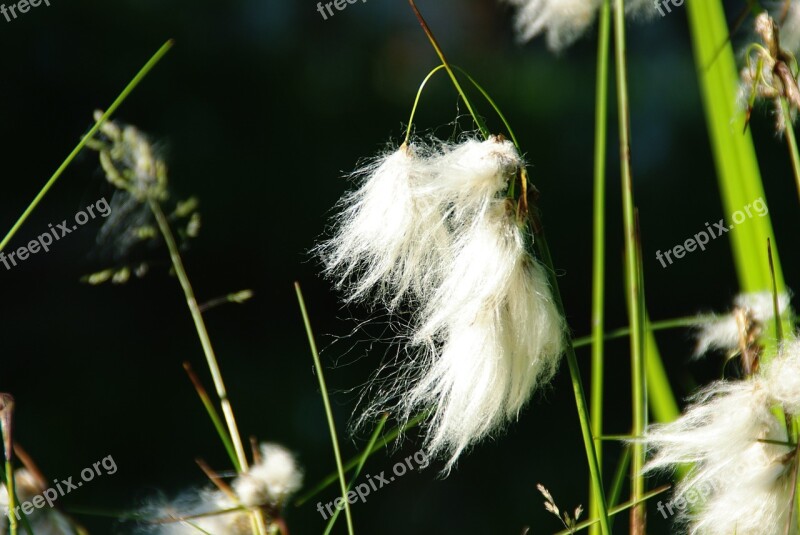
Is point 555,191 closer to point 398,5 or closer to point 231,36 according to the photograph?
point 398,5

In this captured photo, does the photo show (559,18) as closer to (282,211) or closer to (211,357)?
(211,357)

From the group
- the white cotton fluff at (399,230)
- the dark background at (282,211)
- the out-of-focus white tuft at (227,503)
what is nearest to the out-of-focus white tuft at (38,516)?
the out-of-focus white tuft at (227,503)

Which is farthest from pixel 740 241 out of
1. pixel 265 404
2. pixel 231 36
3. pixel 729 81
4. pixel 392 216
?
pixel 231 36

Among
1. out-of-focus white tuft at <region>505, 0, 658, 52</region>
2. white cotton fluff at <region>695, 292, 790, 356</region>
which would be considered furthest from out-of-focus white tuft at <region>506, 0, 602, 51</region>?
white cotton fluff at <region>695, 292, 790, 356</region>

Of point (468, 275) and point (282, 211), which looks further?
point (282, 211)

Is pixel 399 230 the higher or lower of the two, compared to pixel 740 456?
higher

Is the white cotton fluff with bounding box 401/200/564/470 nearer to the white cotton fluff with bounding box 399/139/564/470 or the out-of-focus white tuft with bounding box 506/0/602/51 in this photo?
the white cotton fluff with bounding box 399/139/564/470

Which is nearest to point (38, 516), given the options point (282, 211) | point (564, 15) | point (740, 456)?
point (740, 456)
